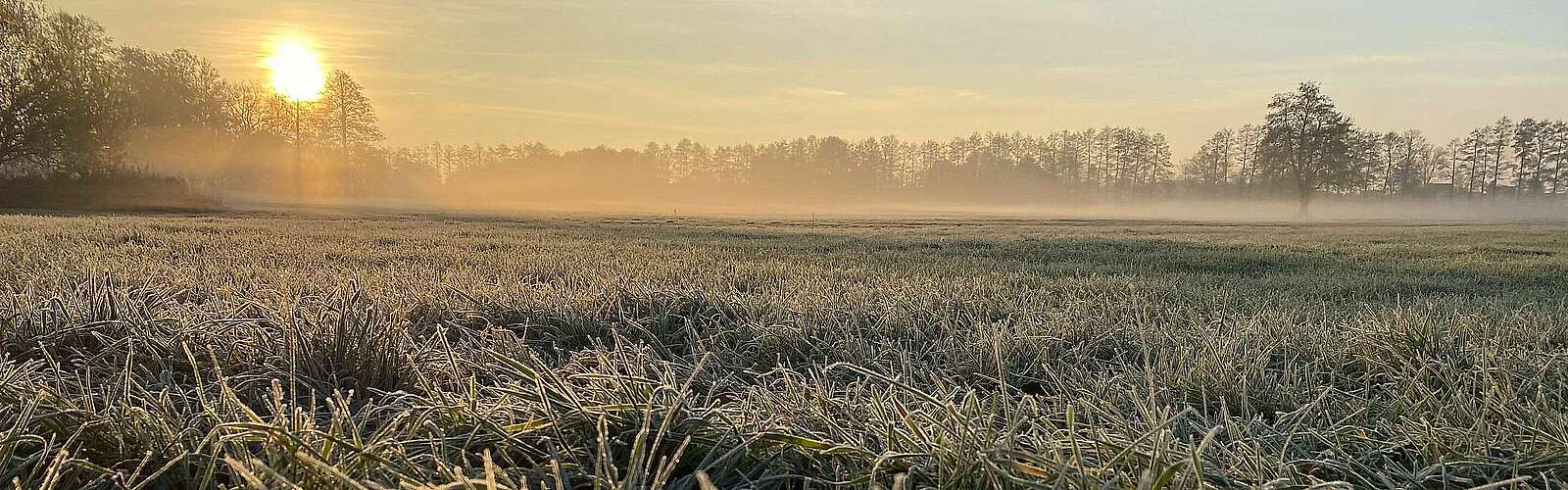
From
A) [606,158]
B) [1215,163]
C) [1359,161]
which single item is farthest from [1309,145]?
[606,158]

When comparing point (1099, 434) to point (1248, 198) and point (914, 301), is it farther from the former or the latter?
point (1248, 198)

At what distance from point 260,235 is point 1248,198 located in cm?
7746

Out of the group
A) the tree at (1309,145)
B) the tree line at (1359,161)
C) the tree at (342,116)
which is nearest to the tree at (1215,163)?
the tree line at (1359,161)

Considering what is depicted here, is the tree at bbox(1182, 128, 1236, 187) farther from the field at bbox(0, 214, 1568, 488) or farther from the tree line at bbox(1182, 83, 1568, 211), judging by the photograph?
the field at bbox(0, 214, 1568, 488)

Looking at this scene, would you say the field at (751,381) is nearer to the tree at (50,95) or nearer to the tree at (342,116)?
the tree at (50,95)

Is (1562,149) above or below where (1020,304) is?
above

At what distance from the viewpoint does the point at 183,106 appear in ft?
132

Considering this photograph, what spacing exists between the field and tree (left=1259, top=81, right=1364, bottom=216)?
56038 mm

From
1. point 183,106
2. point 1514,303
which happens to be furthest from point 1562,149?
point 183,106

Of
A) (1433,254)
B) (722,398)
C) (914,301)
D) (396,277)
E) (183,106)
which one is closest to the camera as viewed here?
(722,398)

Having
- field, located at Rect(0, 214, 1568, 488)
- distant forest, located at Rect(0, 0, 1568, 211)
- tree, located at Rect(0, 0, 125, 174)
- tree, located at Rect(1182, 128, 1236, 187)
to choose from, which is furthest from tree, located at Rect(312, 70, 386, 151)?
tree, located at Rect(1182, 128, 1236, 187)

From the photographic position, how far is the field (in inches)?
54.2

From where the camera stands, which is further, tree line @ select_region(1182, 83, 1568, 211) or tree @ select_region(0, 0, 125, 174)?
tree line @ select_region(1182, 83, 1568, 211)

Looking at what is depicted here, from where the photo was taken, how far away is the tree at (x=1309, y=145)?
5203cm
